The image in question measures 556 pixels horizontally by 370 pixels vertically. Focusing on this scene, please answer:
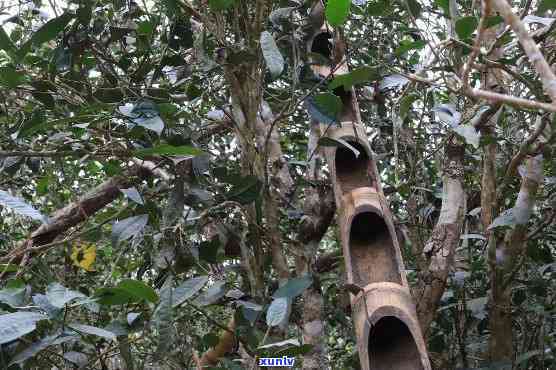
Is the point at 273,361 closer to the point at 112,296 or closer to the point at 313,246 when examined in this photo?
the point at 112,296

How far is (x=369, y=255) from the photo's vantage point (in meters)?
1.15

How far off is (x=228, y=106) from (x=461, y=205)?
552 millimetres

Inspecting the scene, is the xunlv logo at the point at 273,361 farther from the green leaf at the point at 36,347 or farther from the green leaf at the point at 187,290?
the green leaf at the point at 36,347

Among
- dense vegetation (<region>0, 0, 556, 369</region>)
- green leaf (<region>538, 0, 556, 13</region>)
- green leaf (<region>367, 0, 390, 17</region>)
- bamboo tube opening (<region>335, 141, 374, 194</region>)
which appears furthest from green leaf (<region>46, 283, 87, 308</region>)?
green leaf (<region>538, 0, 556, 13</region>)

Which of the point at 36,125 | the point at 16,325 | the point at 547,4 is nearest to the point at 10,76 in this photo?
the point at 36,125

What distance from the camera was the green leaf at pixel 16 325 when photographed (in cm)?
69

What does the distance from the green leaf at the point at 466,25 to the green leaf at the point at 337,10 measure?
0.18m

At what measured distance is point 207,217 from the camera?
1.11 meters

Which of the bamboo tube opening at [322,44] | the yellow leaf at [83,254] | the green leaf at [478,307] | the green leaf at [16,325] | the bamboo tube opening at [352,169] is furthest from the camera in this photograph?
the yellow leaf at [83,254]

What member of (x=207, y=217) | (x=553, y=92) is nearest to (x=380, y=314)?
(x=207, y=217)

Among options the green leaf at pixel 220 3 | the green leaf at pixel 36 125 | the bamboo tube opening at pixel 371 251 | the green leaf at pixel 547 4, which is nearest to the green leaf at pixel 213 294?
the bamboo tube opening at pixel 371 251

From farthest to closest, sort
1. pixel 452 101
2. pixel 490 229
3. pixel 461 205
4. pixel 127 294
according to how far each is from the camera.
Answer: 1. pixel 452 101
2. pixel 461 205
3. pixel 490 229
4. pixel 127 294

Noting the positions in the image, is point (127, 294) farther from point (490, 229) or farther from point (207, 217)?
point (490, 229)

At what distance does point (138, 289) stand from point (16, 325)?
150 millimetres
